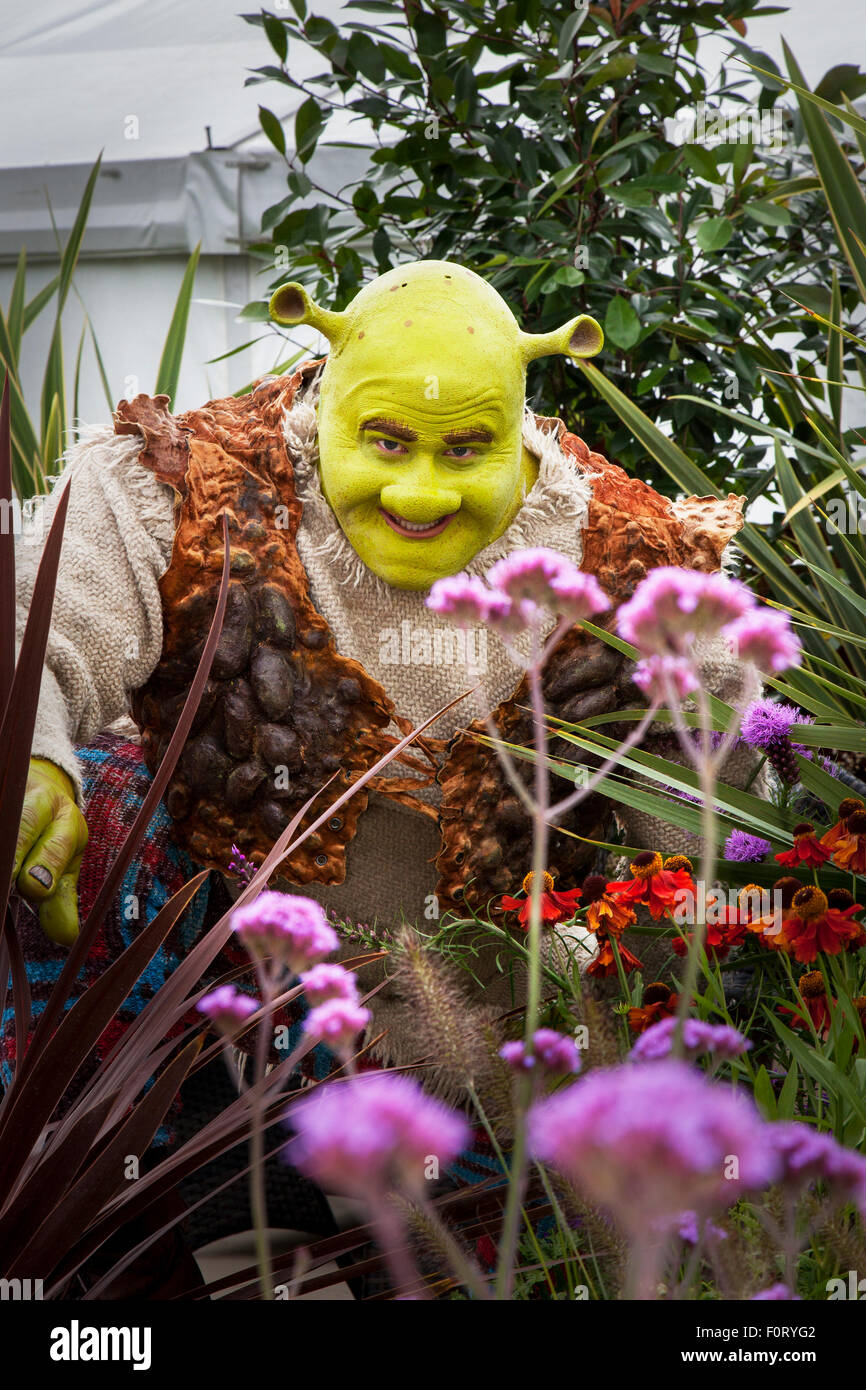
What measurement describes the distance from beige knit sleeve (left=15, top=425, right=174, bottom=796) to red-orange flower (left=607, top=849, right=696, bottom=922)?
438mm

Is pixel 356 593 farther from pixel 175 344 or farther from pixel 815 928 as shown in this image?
pixel 175 344

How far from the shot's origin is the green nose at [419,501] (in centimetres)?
96

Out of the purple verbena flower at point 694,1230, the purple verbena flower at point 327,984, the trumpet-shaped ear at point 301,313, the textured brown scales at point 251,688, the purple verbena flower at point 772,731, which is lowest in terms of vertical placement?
the purple verbena flower at point 694,1230

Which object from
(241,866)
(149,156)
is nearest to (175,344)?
(241,866)

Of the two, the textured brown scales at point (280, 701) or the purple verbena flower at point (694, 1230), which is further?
the textured brown scales at point (280, 701)

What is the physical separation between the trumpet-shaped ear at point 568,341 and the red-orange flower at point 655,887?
1.48 feet

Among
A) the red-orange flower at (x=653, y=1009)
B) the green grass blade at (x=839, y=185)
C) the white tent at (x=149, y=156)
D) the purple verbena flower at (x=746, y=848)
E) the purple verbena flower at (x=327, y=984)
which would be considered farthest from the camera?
the white tent at (x=149, y=156)

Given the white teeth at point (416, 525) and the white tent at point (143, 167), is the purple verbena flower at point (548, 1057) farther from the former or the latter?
the white tent at point (143, 167)

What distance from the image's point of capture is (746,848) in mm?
880

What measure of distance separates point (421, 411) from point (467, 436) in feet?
0.14

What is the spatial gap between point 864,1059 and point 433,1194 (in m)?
0.35

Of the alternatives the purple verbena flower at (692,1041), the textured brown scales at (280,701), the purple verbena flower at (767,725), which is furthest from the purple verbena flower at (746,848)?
the purple verbena flower at (692,1041)

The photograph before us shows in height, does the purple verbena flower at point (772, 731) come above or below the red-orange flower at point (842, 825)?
above

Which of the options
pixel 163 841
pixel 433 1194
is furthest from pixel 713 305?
pixel 433 1194
